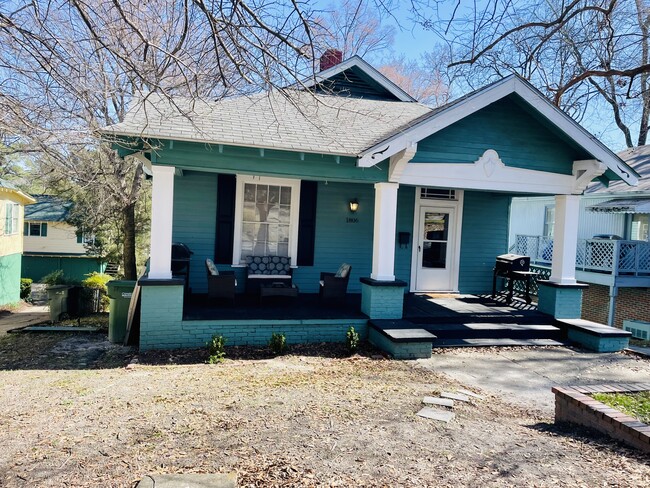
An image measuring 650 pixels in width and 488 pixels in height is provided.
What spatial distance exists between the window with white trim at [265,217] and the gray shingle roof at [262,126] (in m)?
1.42

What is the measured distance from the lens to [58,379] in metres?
5.97

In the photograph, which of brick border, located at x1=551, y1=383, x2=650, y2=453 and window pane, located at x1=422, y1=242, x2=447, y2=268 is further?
window pane, located at x1=422, y1=242, x2=447, y2=268

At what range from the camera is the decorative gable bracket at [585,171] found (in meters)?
8.55

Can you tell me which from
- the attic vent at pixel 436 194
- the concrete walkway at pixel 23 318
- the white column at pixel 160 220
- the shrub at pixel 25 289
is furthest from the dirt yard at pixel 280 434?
the shrub at pixel 25 289

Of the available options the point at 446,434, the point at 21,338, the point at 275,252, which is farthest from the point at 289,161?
the point at 21,338

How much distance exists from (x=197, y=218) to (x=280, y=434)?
644 cm

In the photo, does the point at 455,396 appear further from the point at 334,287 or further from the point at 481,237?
the point at 481,237

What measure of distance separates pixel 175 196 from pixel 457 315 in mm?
5900

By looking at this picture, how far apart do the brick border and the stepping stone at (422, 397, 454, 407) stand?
3.39 ft

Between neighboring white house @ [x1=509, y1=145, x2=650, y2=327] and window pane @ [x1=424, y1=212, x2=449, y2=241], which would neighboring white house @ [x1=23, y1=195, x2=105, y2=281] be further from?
neighboring white house @ [x1=509, y1=145, x2=650, y2=327]

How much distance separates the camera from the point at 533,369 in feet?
22.4

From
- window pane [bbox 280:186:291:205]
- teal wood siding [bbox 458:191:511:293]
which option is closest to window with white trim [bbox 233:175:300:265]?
window pane [bbox 280:186:291:205]

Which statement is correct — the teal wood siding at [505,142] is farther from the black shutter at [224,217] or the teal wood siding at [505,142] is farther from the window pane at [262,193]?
the black shutter at [224,217]

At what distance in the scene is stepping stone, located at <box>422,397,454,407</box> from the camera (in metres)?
4.91
